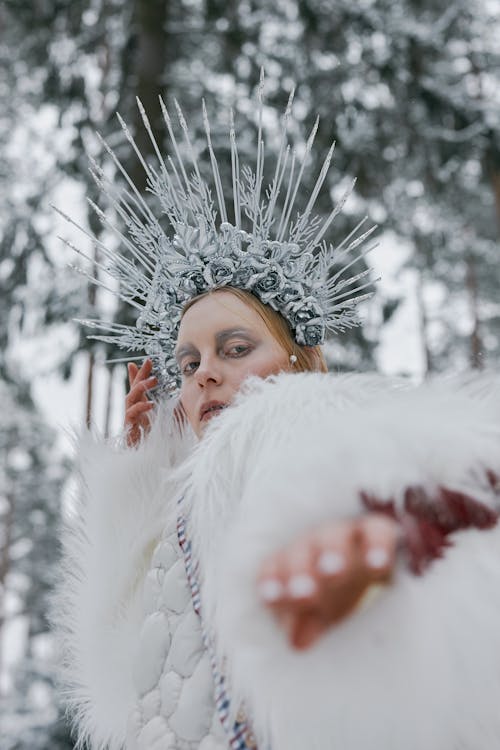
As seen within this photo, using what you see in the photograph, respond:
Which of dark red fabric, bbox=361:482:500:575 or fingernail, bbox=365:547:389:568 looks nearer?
fingernail, bbox=365:547:389:568

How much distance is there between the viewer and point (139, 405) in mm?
2174

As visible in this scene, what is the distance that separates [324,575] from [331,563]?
16mm

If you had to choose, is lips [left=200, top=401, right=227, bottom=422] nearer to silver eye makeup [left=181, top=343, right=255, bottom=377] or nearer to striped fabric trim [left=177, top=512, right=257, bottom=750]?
silver eye makeup [left=181, top=343, right=255, bottom=377]

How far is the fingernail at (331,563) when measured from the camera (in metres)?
0.85

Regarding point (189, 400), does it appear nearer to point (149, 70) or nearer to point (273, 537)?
point (273, 537)

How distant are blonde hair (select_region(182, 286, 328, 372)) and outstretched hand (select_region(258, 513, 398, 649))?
1.05 meters

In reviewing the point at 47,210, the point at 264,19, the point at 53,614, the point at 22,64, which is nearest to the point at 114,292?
the point at 53,614

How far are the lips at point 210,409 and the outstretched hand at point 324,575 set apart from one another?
91 centimetres

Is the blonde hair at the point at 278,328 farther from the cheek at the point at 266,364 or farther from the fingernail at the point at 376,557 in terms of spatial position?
the fingernail at the point at 376,557

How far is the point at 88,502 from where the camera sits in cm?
203

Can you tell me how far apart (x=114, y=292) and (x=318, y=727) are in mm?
1481

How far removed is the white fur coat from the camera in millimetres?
974

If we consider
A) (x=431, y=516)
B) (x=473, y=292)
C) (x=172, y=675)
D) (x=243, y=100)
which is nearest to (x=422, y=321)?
(x=473, y=292)

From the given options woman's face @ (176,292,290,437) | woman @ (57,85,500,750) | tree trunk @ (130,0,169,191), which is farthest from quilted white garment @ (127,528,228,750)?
tree trunk @ (130,0,169,191)
